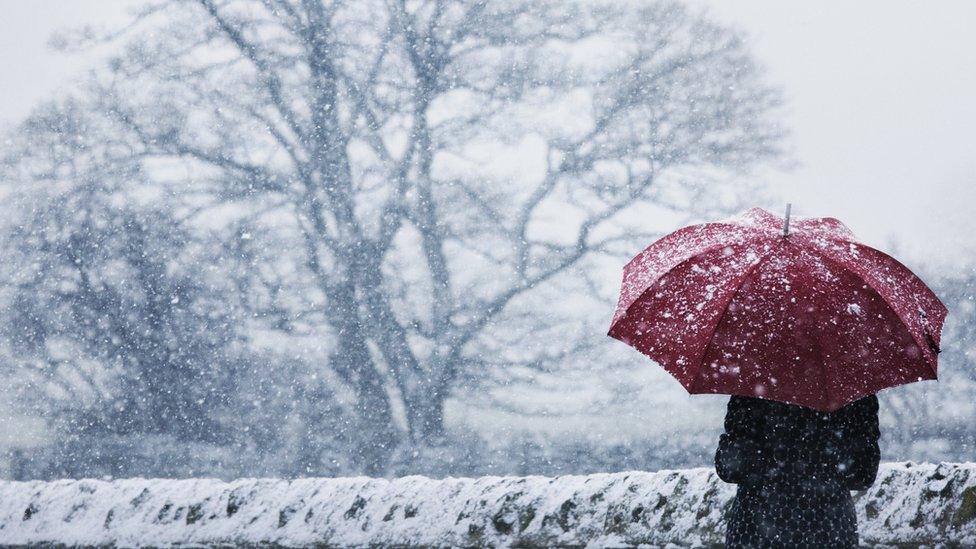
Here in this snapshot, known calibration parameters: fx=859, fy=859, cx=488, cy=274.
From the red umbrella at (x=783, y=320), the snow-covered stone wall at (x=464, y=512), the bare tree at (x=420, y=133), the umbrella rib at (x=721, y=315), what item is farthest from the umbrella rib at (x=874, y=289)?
the bare tree at (x=420, y=133)

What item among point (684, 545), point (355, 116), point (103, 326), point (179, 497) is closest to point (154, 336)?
point (103, 326)

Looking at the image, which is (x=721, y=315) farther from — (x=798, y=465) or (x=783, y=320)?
(x=798, y=465)

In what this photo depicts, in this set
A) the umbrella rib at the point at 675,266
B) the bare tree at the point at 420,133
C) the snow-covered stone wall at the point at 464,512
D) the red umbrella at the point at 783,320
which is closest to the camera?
the red umbrella at the point at 783,320

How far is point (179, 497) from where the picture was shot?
386cm

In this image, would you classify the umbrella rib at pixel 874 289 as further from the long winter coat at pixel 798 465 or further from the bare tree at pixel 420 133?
the bare tree at pixel 420 133

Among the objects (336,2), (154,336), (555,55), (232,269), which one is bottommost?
(154,336)

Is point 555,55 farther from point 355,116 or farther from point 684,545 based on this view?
point 684,545

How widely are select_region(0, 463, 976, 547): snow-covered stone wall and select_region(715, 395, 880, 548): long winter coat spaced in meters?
0.65

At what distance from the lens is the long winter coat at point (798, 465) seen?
2.77m

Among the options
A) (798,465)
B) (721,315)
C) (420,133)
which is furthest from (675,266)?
(420,133)

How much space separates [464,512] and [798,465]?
1.42 m

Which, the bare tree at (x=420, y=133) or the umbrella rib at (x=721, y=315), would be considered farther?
the bare tree at (x=420, y=133)

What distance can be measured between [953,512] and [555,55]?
34.2 ft

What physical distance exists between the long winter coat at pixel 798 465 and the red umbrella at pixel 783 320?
32cm
